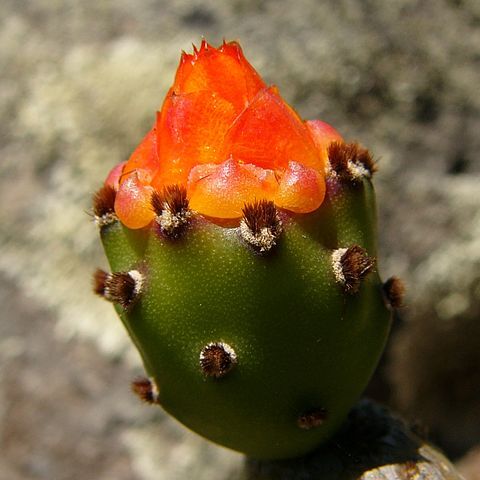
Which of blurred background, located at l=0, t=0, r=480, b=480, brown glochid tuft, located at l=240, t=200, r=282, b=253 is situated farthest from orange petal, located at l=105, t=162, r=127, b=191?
blurred background, located at l=0, t=0, r=480, b=480

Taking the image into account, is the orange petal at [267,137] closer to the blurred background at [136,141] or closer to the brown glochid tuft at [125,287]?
the brown glochid tuft at [125,287]

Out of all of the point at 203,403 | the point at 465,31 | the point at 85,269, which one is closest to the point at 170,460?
the point at 85,269

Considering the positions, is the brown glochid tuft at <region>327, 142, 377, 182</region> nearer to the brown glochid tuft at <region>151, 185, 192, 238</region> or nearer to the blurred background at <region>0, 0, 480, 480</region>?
the brown glochid tuft at <region>151, 185, 192, 238</region>

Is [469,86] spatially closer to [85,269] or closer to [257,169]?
[85,269]

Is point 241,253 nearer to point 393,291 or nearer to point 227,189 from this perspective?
point 227,189

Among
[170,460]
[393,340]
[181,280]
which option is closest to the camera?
[181,280]

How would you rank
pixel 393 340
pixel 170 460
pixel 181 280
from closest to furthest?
pixel 181 280, pixel 170 460, pixel 393 340

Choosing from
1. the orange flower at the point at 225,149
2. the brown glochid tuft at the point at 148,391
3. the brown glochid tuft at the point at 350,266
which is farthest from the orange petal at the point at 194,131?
the brown glochid tuft at the point at 148,391
